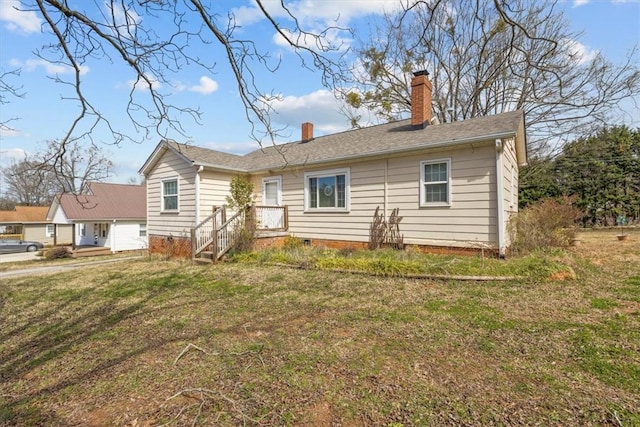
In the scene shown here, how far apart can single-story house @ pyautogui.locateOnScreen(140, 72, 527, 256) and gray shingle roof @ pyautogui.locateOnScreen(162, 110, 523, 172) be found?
4 cm

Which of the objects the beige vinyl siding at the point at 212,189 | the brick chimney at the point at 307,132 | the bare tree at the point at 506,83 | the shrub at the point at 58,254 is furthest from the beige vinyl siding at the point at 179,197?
the shrub at the point at 58,254

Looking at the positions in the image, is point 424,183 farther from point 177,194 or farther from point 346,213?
point 177,194

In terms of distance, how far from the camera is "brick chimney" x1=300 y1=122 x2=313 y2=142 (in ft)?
50.6

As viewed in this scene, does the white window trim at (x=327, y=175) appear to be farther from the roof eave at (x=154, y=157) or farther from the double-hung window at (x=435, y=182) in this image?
the roof eave at (x=154, y=157)

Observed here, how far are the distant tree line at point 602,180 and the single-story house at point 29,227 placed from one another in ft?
137

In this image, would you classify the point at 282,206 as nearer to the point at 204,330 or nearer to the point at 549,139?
the point at 204,330

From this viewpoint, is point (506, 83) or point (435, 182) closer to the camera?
point (435, 182)

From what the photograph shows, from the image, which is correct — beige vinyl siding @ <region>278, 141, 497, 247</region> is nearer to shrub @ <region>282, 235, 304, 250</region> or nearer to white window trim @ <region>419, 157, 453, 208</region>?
white window trim @ <region>419, 157, 453, 208</region>

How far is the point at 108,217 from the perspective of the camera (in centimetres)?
2161

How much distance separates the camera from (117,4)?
293cm

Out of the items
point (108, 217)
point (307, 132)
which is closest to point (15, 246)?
point (108, 217)

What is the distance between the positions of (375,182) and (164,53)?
26.3 feet

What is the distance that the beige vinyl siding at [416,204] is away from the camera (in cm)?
844

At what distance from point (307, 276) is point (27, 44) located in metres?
5.81
